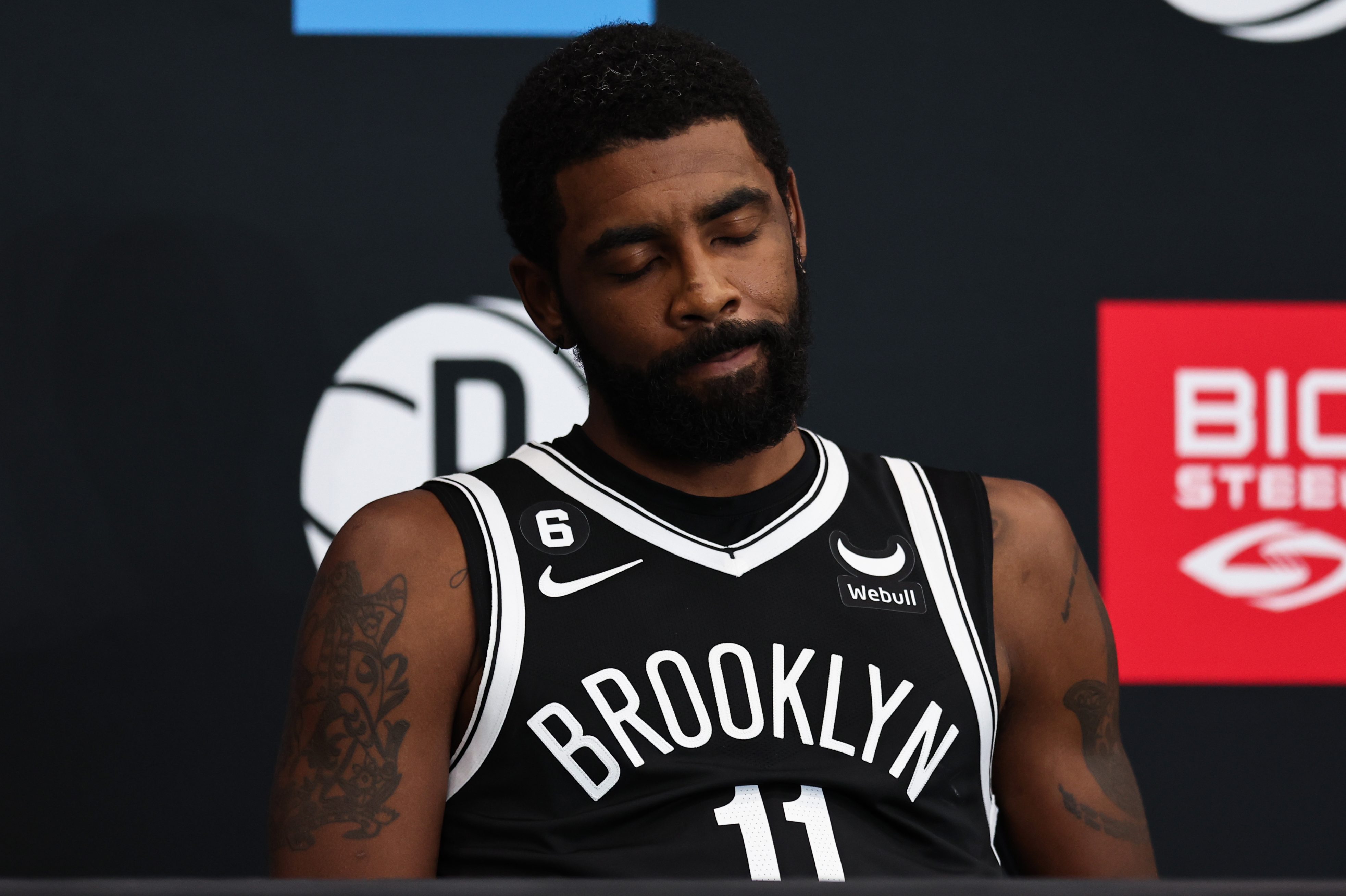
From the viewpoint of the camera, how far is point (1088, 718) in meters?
1.05

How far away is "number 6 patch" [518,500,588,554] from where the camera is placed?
3.19 ft

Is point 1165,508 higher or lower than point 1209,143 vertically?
lower

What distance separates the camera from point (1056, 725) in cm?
104

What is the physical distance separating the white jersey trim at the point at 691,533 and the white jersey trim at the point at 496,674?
11 cm

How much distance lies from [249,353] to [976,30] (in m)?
1.00

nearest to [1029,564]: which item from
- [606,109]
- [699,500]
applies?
[699,500]

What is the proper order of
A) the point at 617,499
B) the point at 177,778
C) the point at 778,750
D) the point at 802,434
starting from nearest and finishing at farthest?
the point at 778,750
the point at 617,499
the point at 802,434
the point at 177,778

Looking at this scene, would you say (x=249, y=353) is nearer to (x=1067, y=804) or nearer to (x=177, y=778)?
(x=177, y=778)

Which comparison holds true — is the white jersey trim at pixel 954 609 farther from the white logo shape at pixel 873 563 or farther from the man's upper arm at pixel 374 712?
the man's upper arm at pixel 374 712

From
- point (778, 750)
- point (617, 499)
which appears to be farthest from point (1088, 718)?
point (617, 499)

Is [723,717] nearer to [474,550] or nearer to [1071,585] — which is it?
[474,550]

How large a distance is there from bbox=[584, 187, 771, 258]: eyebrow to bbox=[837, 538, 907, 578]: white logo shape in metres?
0.29

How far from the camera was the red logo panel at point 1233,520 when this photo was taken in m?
1.50

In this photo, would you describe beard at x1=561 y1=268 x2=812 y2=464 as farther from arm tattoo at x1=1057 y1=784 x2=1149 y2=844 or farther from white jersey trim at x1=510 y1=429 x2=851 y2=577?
arm tattoo at x1=1057 y1=784 x2=1149 y2=844
